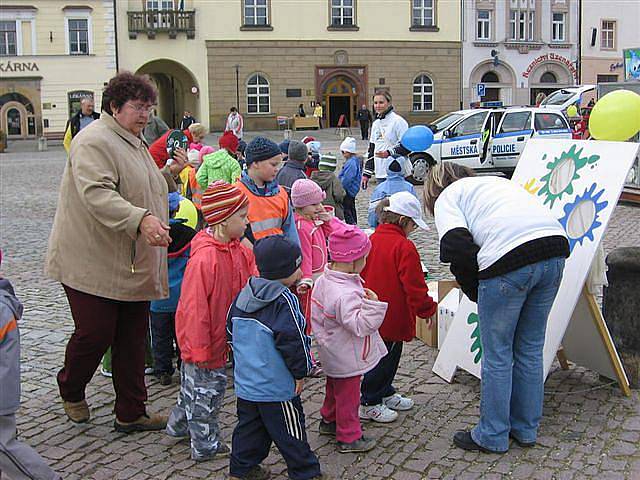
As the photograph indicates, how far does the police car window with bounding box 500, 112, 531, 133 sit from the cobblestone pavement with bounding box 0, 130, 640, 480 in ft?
45.6

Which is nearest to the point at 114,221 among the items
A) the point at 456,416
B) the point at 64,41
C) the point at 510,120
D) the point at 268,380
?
the point at 268,380

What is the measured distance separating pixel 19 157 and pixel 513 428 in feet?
104

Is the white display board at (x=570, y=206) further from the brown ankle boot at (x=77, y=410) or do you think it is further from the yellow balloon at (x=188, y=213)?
the brown ankle boot at (x=77, y=410)

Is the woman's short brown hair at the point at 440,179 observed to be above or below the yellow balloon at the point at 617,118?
below

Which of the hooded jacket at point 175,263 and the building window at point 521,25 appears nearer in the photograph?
the hooded jacket at point 175,263

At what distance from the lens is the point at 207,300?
165 inches

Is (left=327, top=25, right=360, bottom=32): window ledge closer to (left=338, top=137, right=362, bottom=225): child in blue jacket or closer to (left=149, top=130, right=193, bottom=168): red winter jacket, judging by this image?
(left=338, top=137, right=362, bottom=225): child in blue jacket

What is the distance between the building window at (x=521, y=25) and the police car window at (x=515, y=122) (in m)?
28.2

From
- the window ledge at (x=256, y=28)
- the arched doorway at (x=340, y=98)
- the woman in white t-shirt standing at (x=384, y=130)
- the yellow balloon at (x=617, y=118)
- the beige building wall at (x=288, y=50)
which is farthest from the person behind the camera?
the arched doorway at (x=340, y=98)

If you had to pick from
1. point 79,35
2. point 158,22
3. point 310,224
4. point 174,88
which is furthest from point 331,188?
point 174,88

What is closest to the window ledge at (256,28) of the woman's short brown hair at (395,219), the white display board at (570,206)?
the white display board at (570,206)

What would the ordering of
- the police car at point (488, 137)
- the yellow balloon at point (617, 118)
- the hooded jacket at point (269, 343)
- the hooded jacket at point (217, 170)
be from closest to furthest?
the hooded jacket at point (269, 343) < the yellow balloon at point (617, 118) < the hooded jacket at point (217, 170) < the police car at point (488, 137)

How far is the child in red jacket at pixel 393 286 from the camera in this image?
4.61 metres

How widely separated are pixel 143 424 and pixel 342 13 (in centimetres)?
4181
